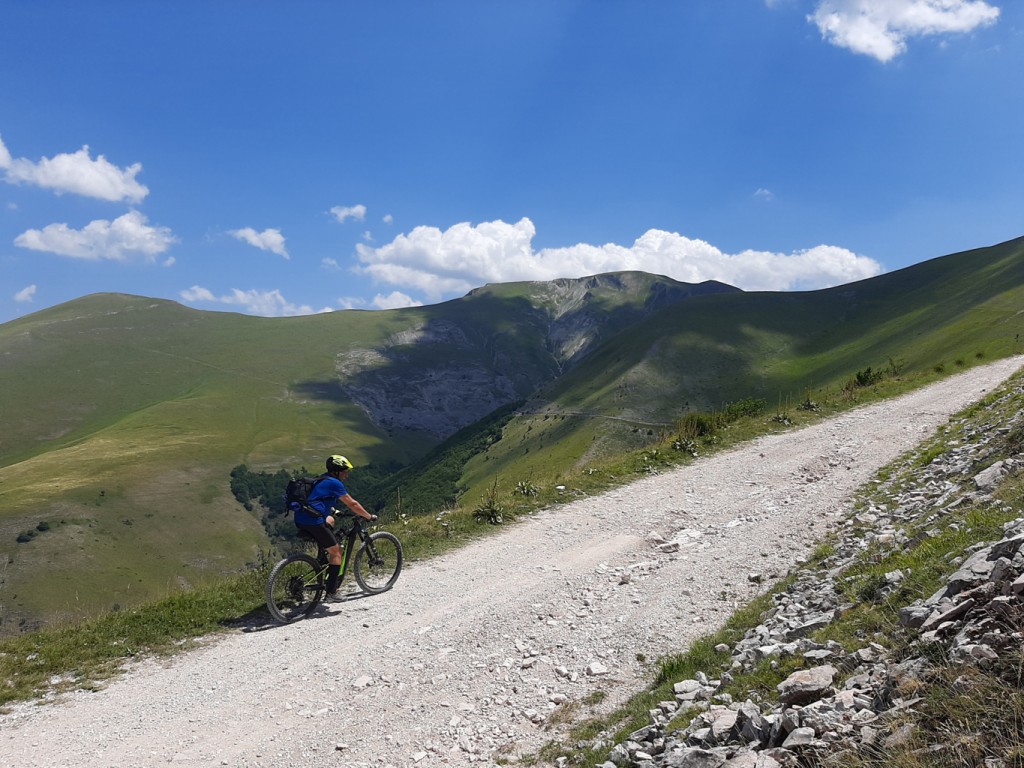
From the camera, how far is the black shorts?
1177 cm

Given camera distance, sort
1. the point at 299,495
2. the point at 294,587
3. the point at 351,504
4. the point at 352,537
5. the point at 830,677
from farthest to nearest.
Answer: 1. the point at 352,537
2. the point at 351,504
3. the point at 299,495
4. the point at 294,587
5. the point at 830,677

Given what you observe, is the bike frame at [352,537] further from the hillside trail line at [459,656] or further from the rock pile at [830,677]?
the rock pile at [830,677]

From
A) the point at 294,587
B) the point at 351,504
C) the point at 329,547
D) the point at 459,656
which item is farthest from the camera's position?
the point at 351,504

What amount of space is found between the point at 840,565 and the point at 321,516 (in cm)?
925

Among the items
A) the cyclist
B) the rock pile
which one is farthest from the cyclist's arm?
the rock pile

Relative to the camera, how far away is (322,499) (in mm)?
11906

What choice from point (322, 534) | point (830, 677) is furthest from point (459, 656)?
point (830, 677)

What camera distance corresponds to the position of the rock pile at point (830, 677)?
4.55m

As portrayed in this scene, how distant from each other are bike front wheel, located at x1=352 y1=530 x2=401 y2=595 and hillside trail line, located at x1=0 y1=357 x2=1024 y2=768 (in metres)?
0.32

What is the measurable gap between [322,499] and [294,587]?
1.74 metres

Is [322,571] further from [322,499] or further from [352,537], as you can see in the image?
[322,499]

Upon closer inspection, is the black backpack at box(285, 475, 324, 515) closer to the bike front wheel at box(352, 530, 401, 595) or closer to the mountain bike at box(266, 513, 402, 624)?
the mountain bike at box(266, 513, 402, 624)

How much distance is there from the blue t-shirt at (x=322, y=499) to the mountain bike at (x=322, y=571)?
43 centimetres

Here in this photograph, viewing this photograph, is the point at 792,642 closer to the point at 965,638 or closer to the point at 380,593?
the point at 965,638
